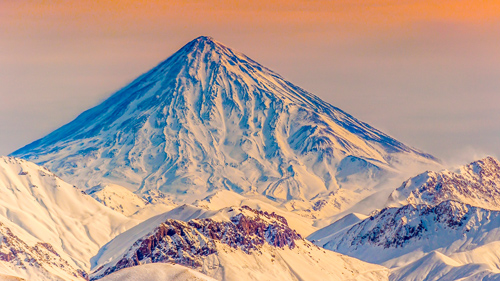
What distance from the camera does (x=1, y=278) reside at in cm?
19425
